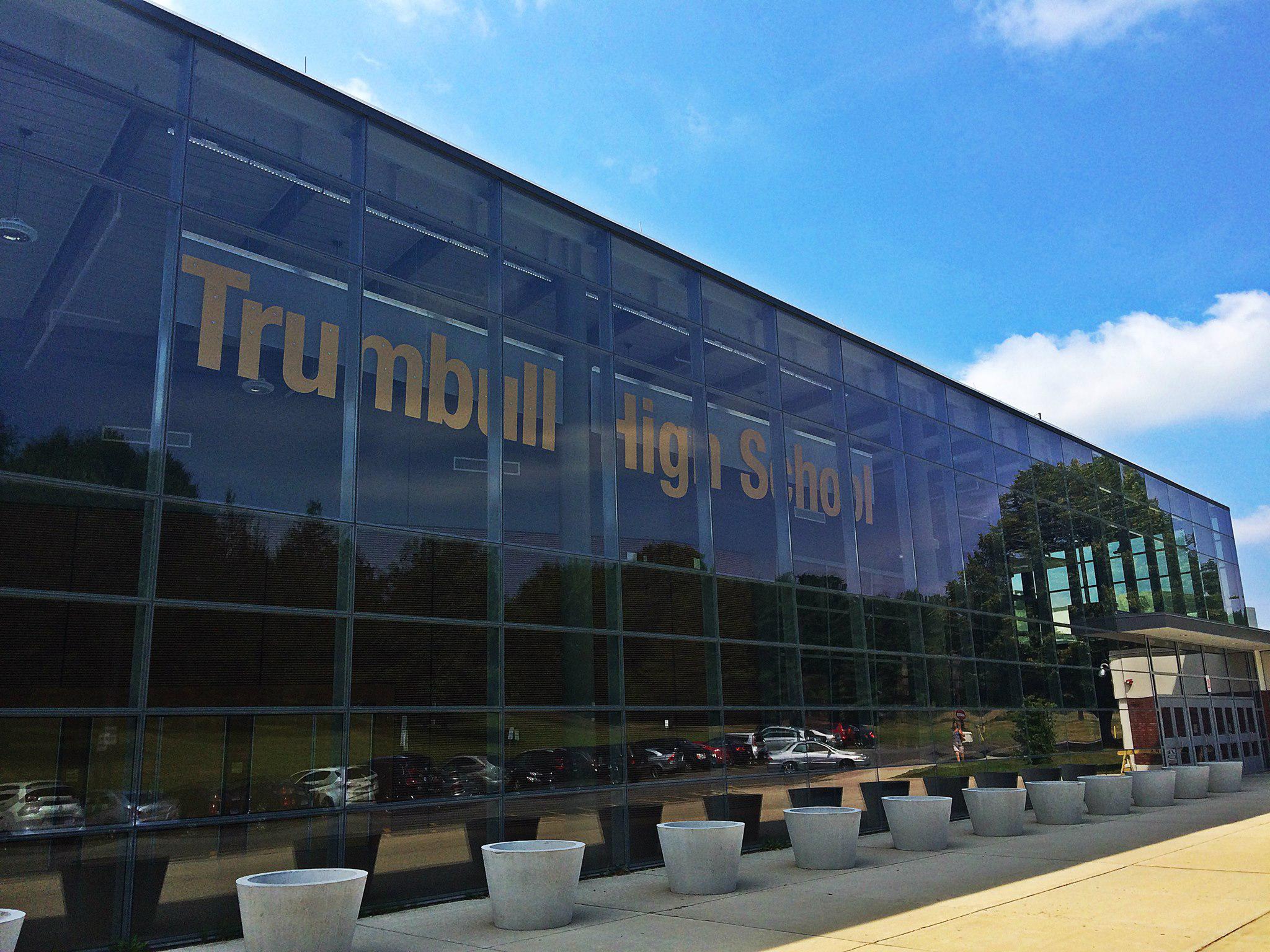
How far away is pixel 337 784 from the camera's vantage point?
1164cm

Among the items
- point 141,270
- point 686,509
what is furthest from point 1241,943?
point 141,270

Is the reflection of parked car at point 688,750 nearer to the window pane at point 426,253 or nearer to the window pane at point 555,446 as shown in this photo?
the window pane at point 555,446

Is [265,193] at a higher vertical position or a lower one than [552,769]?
higher

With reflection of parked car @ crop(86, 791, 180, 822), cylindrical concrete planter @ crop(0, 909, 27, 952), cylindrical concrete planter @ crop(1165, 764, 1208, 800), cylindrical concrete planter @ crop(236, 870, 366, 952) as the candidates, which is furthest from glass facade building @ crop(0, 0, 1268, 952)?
cylindrical concrete planter @ crop(1165, 764, 1208, 800)

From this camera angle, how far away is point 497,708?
13.4 m

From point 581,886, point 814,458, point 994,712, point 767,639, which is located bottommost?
point 581,886

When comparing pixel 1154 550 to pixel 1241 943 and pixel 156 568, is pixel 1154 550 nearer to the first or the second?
pixel 1241 943

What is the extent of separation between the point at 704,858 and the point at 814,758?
20.8 ft

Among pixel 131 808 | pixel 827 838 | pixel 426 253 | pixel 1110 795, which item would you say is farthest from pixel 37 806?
pixel 1110 795

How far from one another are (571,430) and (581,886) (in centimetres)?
659

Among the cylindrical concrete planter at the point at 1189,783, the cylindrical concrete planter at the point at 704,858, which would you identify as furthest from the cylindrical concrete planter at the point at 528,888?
the cylindrical concrete planter at the point at 1189,783

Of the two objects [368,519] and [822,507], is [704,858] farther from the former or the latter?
[822,507]

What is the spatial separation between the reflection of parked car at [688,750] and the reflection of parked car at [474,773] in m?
2.96

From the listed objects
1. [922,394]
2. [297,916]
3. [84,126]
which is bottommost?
[297,916]
